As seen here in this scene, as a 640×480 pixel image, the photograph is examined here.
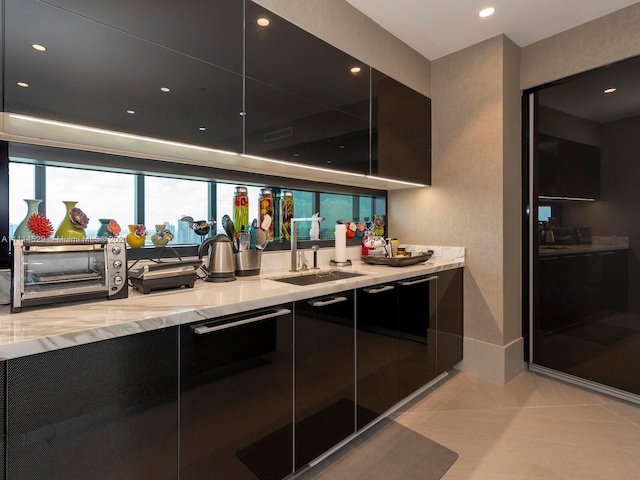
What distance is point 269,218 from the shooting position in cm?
220

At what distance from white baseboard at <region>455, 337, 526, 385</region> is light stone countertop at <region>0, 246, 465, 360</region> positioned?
1.43 m

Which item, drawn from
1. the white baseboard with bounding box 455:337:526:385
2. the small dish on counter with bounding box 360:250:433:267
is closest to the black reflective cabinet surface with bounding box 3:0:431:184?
the small dish on counter with bounding box 360:250:433:267

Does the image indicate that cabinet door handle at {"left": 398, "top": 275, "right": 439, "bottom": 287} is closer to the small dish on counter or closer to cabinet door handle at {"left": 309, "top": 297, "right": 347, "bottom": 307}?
the small dish on counter

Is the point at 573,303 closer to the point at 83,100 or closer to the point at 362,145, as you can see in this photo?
the point at 362,145

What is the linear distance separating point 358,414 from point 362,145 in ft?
5.43

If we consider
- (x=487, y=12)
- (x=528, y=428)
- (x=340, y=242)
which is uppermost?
(x=487, y=12)

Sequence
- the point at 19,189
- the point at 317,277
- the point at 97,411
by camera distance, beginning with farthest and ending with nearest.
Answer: the point at 317,277 → the point at 19,189 → the point at 97,411

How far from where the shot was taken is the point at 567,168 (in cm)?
251

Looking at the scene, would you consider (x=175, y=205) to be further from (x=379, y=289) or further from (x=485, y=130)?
(x=485, y=130)

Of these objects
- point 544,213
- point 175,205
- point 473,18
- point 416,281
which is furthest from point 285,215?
point 544,213

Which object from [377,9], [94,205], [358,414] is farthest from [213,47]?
[358,414]

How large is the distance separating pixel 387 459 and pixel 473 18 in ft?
9.42

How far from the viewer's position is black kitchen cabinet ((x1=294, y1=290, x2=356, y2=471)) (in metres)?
1.44

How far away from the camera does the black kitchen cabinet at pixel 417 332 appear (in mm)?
2014
